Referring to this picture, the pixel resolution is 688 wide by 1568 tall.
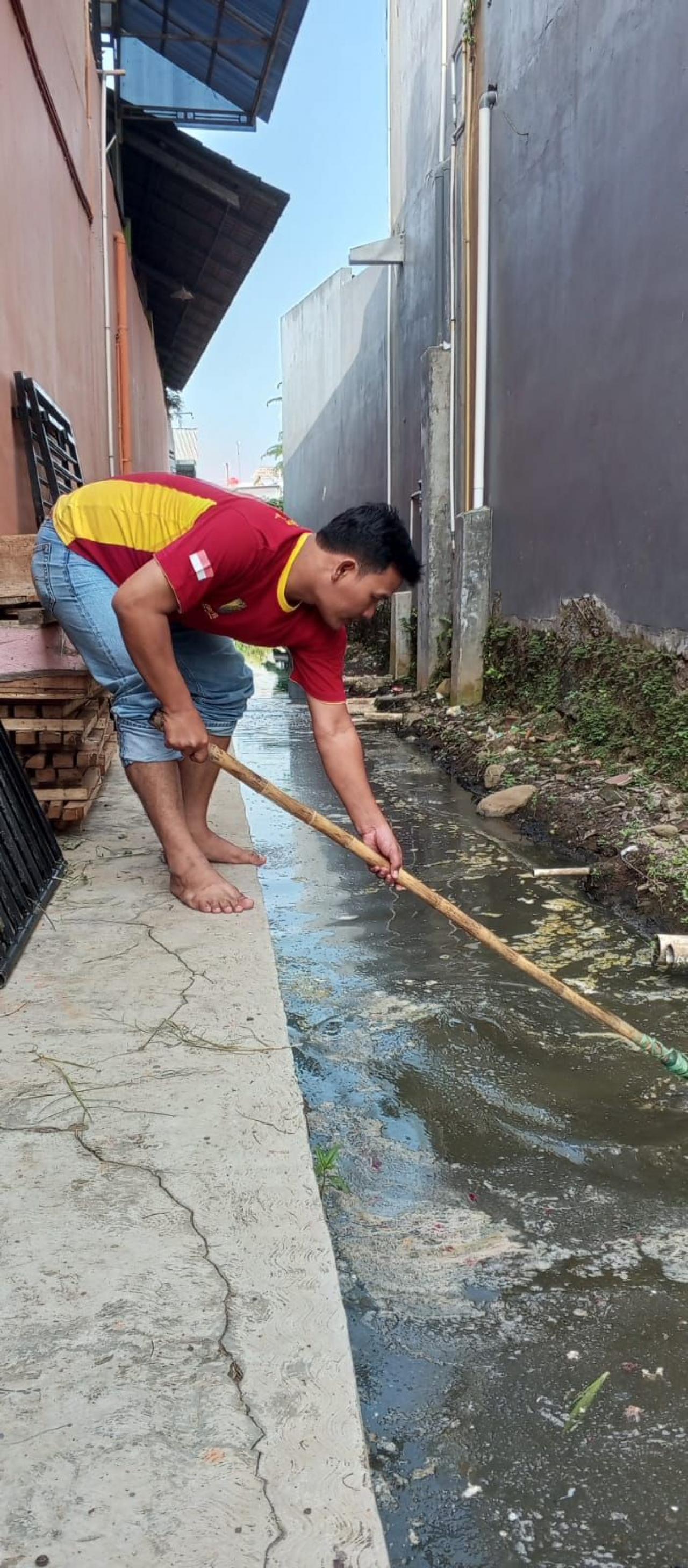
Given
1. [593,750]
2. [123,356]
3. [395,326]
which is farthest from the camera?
[395,326]

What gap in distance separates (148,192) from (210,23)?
369cm

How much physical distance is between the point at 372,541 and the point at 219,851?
1183 mm

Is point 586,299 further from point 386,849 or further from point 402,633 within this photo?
point 402,633

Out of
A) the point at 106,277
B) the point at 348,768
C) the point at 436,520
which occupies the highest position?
the point at 106,277

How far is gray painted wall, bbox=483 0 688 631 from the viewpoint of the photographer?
5.25 metres

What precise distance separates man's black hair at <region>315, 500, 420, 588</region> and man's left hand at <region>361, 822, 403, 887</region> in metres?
0.63

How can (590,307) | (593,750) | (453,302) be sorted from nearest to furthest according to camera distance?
(593,750) → (590,307) → (453,302)

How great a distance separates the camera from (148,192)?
12.9 metres

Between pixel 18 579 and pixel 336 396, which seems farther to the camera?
pixel 336 396

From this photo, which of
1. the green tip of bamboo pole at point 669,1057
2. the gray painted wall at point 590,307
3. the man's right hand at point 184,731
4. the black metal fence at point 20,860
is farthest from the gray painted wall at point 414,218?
the green tip of bamboo pole at point 669,1057

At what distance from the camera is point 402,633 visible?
10.9 m

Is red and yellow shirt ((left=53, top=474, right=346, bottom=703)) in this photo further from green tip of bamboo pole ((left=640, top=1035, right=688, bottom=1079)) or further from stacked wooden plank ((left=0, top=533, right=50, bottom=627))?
green tip of bamboo pole ((left=640, top=1035, right=688, bottom=1079))

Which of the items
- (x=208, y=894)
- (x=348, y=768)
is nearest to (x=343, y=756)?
(x=348, y=768)

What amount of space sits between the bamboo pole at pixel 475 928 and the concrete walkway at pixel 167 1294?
0.45 metres
